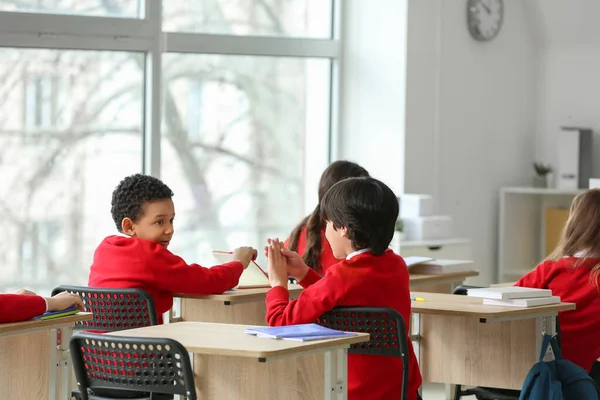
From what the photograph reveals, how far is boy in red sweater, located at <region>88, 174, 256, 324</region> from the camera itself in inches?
146

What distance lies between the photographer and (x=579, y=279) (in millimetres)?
3963

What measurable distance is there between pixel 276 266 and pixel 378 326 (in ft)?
1.31

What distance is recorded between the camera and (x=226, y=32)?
6.45 m

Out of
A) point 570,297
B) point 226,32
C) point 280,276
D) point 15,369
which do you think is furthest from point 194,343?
point 226,32

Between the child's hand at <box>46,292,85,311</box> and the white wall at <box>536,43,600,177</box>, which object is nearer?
the child's hand at <box>46,292,85,311</box>

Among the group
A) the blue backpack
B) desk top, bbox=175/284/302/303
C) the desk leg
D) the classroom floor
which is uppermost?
desk top, bbox=175/284/302/303

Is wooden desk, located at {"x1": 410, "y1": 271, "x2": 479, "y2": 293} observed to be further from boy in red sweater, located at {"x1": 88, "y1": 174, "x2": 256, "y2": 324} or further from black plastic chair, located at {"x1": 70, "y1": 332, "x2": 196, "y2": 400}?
black plastic chair, located at {"x1": 70, "y1": 332, "x2": 196, "y2": 400}

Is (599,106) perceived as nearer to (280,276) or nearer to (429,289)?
(429,289)

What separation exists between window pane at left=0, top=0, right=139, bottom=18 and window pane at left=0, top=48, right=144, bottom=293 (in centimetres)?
21

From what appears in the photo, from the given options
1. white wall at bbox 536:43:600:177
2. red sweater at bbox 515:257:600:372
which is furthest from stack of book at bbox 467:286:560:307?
white wall at bbox 536:43:600:177

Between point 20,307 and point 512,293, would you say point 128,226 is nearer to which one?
point 20,307

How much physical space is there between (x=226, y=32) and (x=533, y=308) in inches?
136

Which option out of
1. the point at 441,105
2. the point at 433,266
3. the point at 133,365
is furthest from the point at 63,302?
the point at 441,105

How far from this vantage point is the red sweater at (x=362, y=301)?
3051 millimetres
